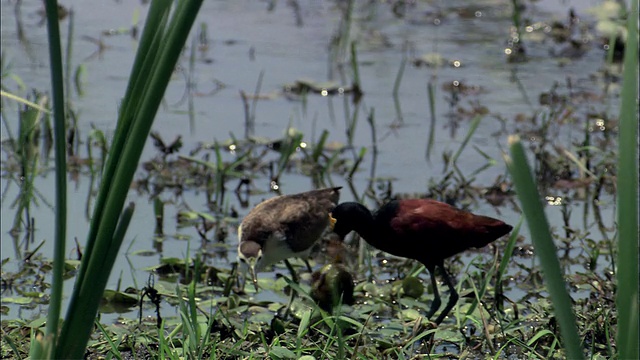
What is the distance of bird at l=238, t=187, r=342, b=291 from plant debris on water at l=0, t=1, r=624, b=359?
13 cm

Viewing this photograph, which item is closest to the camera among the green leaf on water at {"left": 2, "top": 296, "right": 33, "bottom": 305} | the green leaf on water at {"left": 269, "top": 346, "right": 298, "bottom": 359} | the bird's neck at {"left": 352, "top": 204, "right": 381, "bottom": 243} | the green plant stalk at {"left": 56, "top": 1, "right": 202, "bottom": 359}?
the green plant stalk at {"left": 56, "top": 1, "right": 202, "bottom": 359}

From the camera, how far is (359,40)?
8.85 metres

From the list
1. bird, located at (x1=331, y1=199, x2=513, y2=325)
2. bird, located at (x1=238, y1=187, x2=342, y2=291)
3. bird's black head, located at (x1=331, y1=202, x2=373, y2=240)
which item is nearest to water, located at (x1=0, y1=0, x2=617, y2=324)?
bird, located at (x1=238, y1=187, x2=342, y2=291)

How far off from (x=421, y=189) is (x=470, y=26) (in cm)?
428

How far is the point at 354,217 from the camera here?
167 inches

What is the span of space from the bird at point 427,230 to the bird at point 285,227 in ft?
0.68

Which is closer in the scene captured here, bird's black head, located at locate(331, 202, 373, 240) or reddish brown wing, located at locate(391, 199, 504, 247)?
reddish brown wing, located at locate(391, 199, 504, 247)

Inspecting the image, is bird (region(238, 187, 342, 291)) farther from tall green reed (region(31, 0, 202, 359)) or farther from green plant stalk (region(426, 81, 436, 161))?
tall green reed (region(31, 0, 202, 359))

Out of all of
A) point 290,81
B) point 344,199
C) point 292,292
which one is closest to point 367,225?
point 292,292

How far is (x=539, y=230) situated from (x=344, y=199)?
152 inches

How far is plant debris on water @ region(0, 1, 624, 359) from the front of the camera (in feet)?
12.1

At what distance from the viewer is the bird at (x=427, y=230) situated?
13.5 feet

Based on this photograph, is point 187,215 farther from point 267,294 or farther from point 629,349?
point 629,349

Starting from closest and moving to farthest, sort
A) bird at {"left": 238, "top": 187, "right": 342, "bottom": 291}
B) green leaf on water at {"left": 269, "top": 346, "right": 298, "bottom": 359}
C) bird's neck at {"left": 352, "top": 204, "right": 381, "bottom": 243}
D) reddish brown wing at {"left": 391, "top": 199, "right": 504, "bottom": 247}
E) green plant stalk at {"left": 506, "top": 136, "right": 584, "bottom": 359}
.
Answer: green plant stalk at {"left": 506, "top": 136, "right": 584, "bottom": 359}
green leaf on water at {"left": 269, "top": 346, "right": 298, "bottom": 359}
reddish brown wing at {"left": 391, "top": 199, "right": 504, "bottom": 247}
bird's neck at {"left": 352, "top": 204, "right": 381, "bottom": 243}
bird at {"left": 238, "top": 187, "right": 342, "bottom": 291}
